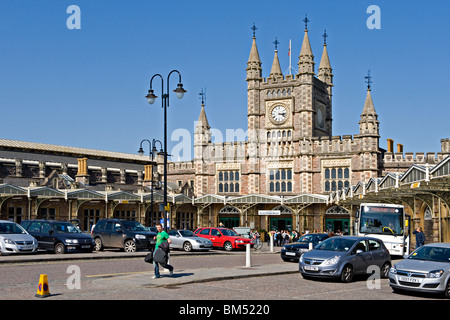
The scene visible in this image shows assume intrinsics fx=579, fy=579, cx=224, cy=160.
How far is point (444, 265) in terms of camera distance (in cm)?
1488

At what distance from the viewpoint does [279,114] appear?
60.2 meters

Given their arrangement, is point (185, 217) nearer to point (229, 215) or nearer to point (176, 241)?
point (229, 215)

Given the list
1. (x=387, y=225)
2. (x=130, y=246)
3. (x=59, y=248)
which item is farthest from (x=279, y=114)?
(x=59, y=248)

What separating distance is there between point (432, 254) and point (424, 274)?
1644 mm

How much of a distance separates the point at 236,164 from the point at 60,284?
46326mm

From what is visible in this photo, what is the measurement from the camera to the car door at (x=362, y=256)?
17.9m

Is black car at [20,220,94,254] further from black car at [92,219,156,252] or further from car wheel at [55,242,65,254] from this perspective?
black car at [92,219,156,252]

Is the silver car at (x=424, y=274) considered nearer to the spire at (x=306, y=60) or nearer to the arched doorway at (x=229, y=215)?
the spire at (x=306, y=60)

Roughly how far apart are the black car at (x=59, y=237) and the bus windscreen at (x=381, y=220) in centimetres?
1367

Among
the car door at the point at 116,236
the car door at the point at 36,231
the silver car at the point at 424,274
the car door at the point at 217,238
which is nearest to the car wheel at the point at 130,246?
the car door at the point at 116,236

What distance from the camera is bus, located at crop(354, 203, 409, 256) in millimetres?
28672

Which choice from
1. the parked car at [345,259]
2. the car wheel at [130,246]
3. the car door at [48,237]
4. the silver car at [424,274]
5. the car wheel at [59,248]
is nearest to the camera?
the silver car at [424,274]
